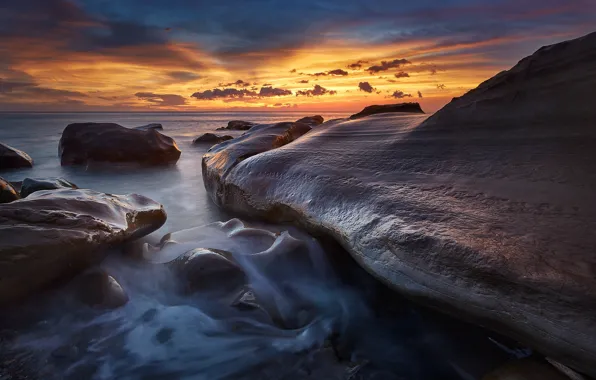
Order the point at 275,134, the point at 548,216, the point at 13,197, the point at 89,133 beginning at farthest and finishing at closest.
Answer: the point at 89,133
the point at 275,134
the point at 13,197
the point at 548,216

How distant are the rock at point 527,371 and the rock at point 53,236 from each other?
6.93ft

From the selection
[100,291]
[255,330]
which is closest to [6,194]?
[100,291]

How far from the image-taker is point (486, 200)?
72.2 inches

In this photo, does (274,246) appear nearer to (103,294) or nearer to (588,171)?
(103,294)

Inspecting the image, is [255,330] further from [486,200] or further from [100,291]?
[486,200]

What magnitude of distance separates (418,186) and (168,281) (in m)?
1.63

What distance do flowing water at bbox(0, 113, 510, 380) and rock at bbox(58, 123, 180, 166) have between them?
4939mm

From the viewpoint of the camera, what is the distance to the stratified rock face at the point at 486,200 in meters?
1.29

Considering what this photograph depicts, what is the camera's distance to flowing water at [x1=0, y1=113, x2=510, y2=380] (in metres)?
1.69

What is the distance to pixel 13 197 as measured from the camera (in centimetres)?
334

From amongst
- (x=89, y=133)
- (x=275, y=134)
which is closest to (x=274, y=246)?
(x=275, y=134)

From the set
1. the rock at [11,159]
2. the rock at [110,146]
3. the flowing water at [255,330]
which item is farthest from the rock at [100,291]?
the rock at [11,159]

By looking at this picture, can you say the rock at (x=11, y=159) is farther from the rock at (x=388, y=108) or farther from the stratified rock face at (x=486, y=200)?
the rock at (x=388, y=108)

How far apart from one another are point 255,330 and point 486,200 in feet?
4.43
